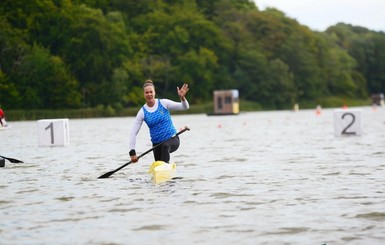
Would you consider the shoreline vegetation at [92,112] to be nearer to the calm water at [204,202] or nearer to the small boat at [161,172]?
the calm water at [204,202]

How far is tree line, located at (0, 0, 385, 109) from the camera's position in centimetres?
8562

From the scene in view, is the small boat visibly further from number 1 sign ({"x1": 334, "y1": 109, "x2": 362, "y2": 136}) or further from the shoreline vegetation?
the shoreline vegetation

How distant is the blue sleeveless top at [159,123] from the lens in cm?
1397

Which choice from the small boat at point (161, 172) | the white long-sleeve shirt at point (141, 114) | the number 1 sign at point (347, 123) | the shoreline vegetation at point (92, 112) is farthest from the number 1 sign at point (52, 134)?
the shoreline vegetation at point (92, 112)

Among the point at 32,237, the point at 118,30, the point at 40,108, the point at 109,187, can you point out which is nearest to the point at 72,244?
the point at 32,237

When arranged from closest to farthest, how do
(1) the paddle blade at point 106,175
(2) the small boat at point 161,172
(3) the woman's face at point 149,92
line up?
(2) the small boat at point 161,172, (3) the woman's face at point 149,92, (1) the paddle blade at point 106,175

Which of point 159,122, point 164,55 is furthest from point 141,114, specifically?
point 164,55

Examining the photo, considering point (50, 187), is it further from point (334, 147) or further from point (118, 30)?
point (118, 30)

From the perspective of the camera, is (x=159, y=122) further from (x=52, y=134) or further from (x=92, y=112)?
(x=92, y=112)

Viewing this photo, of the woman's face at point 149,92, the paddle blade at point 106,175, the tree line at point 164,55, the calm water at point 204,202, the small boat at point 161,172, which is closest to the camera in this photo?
the calm water at point 204,202

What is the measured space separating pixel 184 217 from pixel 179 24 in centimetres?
10182

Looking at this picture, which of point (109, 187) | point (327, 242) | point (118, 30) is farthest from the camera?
point (118, 30)

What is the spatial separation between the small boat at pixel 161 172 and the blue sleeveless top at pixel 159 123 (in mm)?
562

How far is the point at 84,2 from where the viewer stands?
106000mm
